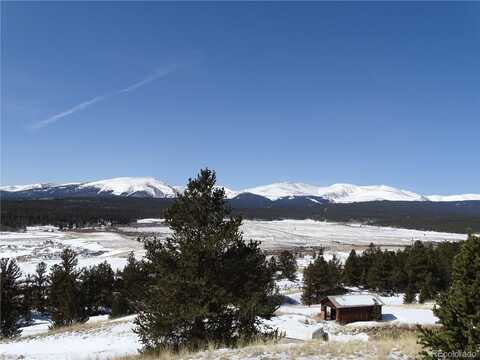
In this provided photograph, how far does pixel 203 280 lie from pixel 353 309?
3211 centimetres

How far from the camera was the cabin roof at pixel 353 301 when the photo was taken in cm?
4188

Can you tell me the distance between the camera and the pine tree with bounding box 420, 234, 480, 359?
7.73 m

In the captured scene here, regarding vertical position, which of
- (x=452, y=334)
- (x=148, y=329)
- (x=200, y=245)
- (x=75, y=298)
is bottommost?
(x=75, y=298)

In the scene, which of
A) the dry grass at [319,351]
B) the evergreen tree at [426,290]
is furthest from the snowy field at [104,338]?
the evergreen tree at [426,290]

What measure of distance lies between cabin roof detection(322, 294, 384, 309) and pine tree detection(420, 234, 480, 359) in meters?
35.1

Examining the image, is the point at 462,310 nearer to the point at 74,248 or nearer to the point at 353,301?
the point at 353,301

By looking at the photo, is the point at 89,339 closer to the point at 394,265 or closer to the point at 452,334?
the point at 452,334

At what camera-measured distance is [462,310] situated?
311 inches

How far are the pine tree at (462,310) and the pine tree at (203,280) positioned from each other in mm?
6762

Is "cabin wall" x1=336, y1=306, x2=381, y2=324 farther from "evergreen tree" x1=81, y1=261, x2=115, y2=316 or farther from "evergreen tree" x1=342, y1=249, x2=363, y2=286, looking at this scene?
"evergreen tree" x1=342, y1=249, x2=363, y2=286

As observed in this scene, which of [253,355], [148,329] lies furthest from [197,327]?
[253,355]

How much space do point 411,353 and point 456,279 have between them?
3064 mm

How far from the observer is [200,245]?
14.8 metres

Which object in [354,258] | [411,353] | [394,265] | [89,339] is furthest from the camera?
[354,258]
